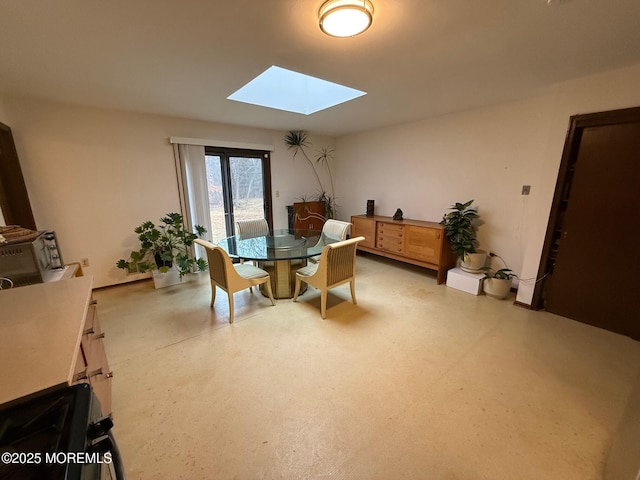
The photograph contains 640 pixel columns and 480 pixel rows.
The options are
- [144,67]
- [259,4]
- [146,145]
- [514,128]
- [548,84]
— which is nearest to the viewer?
[259,4]

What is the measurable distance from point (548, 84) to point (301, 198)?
3828mm

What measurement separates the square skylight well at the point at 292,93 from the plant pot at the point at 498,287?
273 centimetres

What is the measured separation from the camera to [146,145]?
343 centimetres

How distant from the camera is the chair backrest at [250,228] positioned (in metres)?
3.66

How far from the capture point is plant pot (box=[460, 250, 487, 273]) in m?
3.29

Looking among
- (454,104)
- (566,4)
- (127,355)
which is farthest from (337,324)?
(454,104)

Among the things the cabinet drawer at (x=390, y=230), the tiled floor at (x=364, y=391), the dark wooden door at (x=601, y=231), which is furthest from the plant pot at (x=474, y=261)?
the cabinet drawer at (x=390, y=230)

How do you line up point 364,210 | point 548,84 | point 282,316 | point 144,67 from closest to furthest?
point 144,67 < point 548,84 < point 282,316 < point 364,210

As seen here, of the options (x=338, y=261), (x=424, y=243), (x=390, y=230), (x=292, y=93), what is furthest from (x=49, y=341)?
(x=390, y=230)

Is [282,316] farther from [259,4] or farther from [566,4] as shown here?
[566,4]

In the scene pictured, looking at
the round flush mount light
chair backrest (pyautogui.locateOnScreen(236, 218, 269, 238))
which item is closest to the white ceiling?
the round flush mount light

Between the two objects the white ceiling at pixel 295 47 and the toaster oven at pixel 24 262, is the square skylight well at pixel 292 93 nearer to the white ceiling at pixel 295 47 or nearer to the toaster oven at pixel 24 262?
the white ceiling at pixel 295 47

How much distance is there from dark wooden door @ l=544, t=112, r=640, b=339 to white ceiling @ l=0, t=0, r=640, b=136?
695mm

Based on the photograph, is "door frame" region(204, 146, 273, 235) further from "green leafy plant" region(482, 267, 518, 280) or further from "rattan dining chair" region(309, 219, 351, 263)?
"green leafy plant" region(482, 267, 518, 280)
